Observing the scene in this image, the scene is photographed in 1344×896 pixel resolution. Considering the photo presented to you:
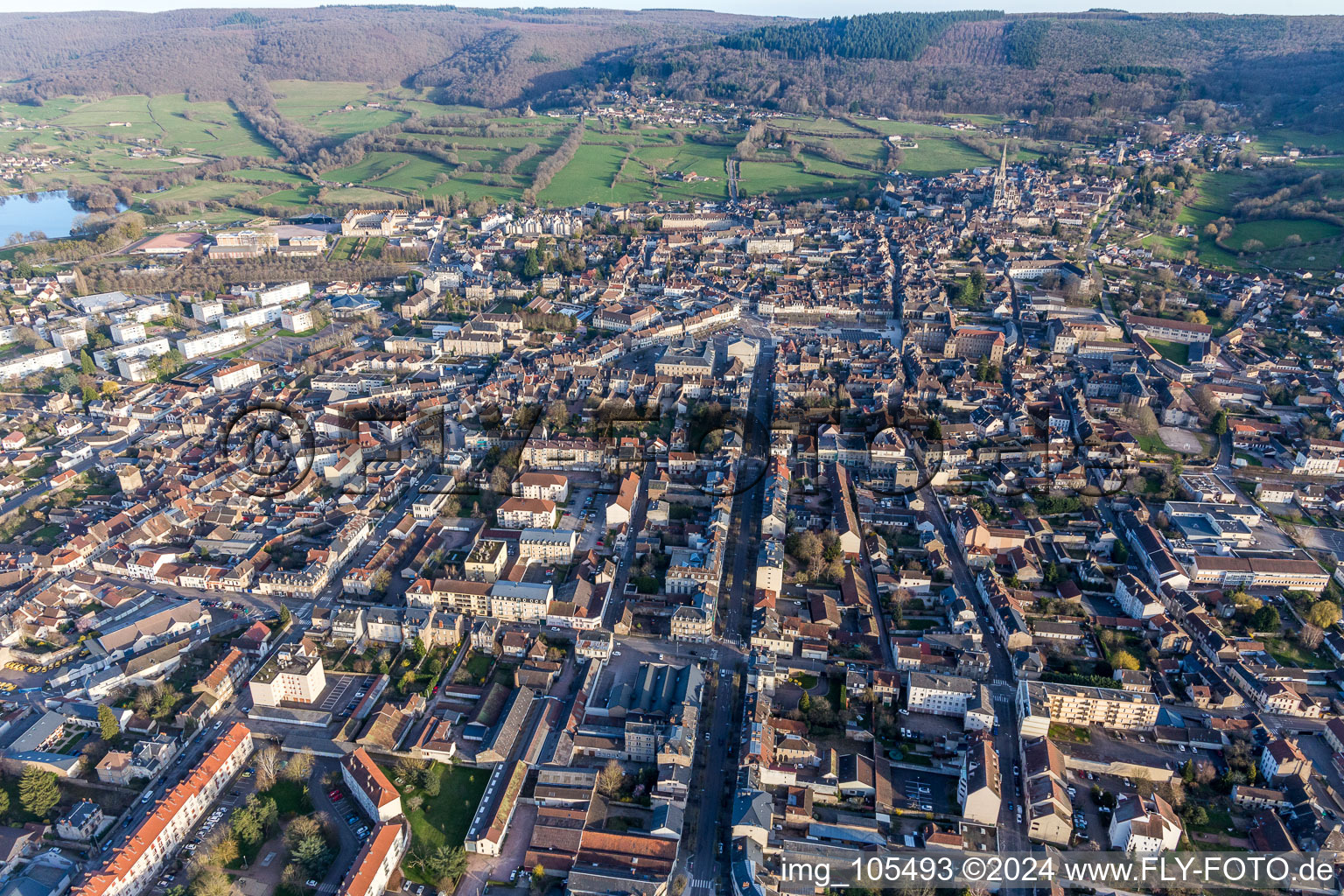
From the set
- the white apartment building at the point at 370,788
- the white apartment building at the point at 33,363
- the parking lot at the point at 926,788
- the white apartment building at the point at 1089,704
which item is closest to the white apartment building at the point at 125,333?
the white apartment building at the point at 33,363

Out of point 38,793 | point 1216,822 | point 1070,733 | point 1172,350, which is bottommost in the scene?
point 1216,822

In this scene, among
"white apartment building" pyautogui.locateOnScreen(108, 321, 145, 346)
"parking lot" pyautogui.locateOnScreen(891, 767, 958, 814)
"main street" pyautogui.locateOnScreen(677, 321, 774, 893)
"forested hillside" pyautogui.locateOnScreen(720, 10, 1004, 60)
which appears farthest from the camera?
"forested hillside" pyautogui.locateOnScreen(720, 10, 1004, 60)

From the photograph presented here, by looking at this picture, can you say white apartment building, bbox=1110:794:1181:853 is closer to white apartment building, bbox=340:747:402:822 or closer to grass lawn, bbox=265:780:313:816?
white apartment building, bbox=340:747:402:822

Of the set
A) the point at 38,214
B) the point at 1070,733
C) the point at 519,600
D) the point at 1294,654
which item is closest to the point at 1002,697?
the point at 1070,733

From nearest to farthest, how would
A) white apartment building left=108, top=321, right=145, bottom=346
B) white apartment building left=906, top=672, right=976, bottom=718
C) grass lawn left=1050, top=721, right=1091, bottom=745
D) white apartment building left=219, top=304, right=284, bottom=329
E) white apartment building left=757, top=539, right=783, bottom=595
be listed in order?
grass lawn left=1050, top=721, right=1091, bottom=745, white apartment building left=906, top=672, right=976, bottom=718, white apartment building left=757, top=539, right=783, bottom=595, white apartment building left=108, top=321, right=145, bottom=346, white apartment building left=219, top=304, right=284, bottom=329

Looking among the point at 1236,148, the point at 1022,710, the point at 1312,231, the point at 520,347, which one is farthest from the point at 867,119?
the point at 1022,710

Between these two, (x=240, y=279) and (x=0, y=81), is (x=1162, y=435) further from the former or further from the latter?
(x=0, y=81)

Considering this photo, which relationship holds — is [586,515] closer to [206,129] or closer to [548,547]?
[548,547]

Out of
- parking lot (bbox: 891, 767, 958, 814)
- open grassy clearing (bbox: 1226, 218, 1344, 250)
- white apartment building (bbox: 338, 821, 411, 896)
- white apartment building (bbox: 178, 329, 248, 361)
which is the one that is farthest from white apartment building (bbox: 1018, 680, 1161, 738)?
open grassy clearing (bbox: 1226, 218, 1344, 250)
